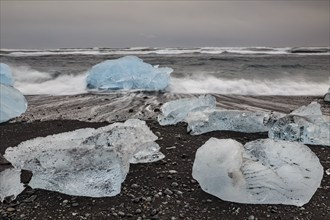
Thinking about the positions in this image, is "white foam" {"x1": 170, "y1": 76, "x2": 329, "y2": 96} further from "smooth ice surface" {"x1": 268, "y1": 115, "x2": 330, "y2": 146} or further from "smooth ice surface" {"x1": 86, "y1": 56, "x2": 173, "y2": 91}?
"smooth ice surface" {"x1": 268, "y1": 115, "x2": 330, "y2": 146}

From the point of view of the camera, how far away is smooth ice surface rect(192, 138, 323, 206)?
290 centimetres

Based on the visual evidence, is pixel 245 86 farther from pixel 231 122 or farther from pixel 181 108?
pixel 231 122

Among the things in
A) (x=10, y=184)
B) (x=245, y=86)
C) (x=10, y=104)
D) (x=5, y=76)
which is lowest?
(x=245, y=86)

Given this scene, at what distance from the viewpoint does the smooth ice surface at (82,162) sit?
303cm

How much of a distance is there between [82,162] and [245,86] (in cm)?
721

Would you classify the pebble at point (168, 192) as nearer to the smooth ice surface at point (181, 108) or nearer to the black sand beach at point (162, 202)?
the black sand beach at point (162, 202)

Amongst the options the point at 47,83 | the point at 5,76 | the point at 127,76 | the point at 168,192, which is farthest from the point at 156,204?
the point at 47,83

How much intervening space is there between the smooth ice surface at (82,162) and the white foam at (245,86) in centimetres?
548

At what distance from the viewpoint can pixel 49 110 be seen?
21.3 ft

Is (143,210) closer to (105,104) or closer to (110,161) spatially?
(110,161)

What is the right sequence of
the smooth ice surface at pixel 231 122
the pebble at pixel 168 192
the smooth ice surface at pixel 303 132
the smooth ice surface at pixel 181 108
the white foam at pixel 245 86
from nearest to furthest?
1. the pebble at pixel 168 192
2. the smooth ice surface at pixel 303 132
3. the smooth ice surface at pixel 231 122
4. the smooth ice surface at pixel 181 108
5. the white foam at pixel 245 86

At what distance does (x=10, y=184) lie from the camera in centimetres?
320

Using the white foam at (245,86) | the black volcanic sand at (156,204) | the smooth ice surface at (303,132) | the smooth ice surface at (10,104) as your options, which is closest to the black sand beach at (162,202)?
the black volcanic sand at (156,204)

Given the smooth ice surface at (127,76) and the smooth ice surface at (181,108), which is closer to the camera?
the smooth ice surface at (181,108)
